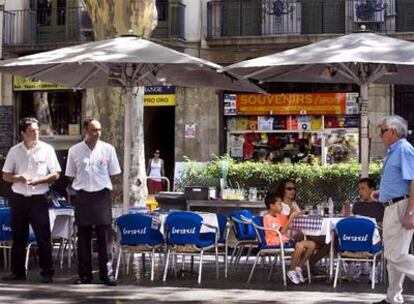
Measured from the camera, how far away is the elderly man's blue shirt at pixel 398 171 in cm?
771

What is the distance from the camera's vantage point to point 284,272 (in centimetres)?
966

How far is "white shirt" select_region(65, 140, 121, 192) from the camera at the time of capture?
9.32m

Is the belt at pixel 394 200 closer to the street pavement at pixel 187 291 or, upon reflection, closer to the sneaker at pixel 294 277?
the street pavement at pixel 187 291

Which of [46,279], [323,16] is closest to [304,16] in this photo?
[323,16]

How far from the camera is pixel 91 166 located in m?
9.34

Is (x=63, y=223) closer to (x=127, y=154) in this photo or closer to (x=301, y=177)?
(x=127, y=154)

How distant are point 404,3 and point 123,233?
55.3ft

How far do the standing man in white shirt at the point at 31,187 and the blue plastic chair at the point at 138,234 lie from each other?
0.94 m

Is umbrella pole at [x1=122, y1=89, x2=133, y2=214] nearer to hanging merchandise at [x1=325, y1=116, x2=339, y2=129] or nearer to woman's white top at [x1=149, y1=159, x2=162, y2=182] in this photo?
woman's white top at [x1=149, y1=159, x2=162, y2=182]

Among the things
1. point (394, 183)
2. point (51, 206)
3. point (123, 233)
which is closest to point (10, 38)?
point (51, 206)

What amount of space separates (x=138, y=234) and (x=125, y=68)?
247 cm

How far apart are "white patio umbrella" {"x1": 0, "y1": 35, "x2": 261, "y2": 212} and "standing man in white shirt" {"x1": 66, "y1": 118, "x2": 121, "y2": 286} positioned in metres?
1.04

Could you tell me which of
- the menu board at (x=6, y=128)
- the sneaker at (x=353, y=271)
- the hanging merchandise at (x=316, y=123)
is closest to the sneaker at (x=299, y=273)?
the sneaker at (x=353, y=271)

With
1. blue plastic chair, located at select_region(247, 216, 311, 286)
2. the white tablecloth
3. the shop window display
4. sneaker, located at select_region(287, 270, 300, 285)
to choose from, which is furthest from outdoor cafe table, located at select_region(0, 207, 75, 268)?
the shop window display
